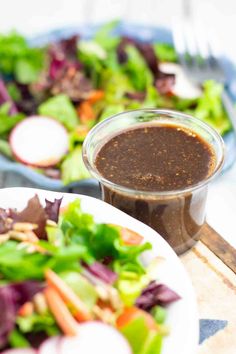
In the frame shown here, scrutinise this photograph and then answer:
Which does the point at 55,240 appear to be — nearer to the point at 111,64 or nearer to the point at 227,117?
the point at 227,117

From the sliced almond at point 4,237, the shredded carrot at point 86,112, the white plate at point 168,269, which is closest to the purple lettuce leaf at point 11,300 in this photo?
the sliced almond at point 4,237

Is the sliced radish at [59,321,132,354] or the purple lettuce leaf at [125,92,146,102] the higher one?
the sliced radish at [59,321,132,354]

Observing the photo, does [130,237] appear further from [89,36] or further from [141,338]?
[89,36]

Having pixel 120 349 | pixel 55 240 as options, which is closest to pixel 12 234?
pixel 55 240

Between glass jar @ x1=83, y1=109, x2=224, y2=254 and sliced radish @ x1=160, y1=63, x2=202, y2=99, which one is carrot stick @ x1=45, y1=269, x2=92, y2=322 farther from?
sliced radish @ x1=160, y1=63, x2=202, y2=99

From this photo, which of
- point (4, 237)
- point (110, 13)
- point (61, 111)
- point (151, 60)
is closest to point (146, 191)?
point (4, 237)

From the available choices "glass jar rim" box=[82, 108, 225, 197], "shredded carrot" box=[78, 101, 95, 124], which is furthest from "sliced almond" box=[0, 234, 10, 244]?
"shredded carrot" box=[78, 101, 95, 124]

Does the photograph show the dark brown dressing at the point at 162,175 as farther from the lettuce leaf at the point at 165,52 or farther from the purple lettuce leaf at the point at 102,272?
the lettuce leaf at the point at 165,52
